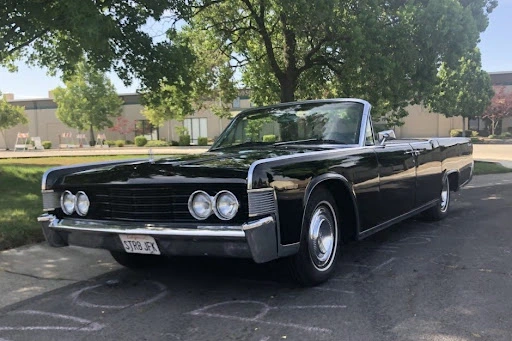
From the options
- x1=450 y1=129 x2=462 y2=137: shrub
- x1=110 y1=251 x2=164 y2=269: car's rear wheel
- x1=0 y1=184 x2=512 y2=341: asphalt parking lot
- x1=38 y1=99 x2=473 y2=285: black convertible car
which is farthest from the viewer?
x1=450 y1=129 x2=462 y2=137: shrub

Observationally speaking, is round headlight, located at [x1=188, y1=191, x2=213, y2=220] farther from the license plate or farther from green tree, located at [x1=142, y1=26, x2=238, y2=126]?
green tree, located at [x1=142, y1=26, x2=238, y2=126]

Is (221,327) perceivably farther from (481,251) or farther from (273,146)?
(481,251)

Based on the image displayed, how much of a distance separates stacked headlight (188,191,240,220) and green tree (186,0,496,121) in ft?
24.7

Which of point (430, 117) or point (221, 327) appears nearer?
point (221, 327)

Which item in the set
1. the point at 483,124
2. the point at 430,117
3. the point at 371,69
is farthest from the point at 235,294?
the point at 483,124

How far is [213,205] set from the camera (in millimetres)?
3693

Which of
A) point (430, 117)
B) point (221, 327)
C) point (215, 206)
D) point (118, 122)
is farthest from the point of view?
point (118, 122)

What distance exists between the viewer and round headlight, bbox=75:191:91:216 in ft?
Answer: 14.4

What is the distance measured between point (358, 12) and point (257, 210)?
9.70 metres

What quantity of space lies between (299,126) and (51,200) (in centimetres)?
263

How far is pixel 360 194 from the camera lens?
4.70 metres

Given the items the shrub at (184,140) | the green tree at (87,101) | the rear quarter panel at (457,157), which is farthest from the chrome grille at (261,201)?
the green tree at (87,101)

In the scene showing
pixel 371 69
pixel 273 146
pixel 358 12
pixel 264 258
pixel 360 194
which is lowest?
pixel 264 258

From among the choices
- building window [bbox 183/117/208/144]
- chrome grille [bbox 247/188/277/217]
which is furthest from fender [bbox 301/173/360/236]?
building window [bbox 183/117/208/144]
